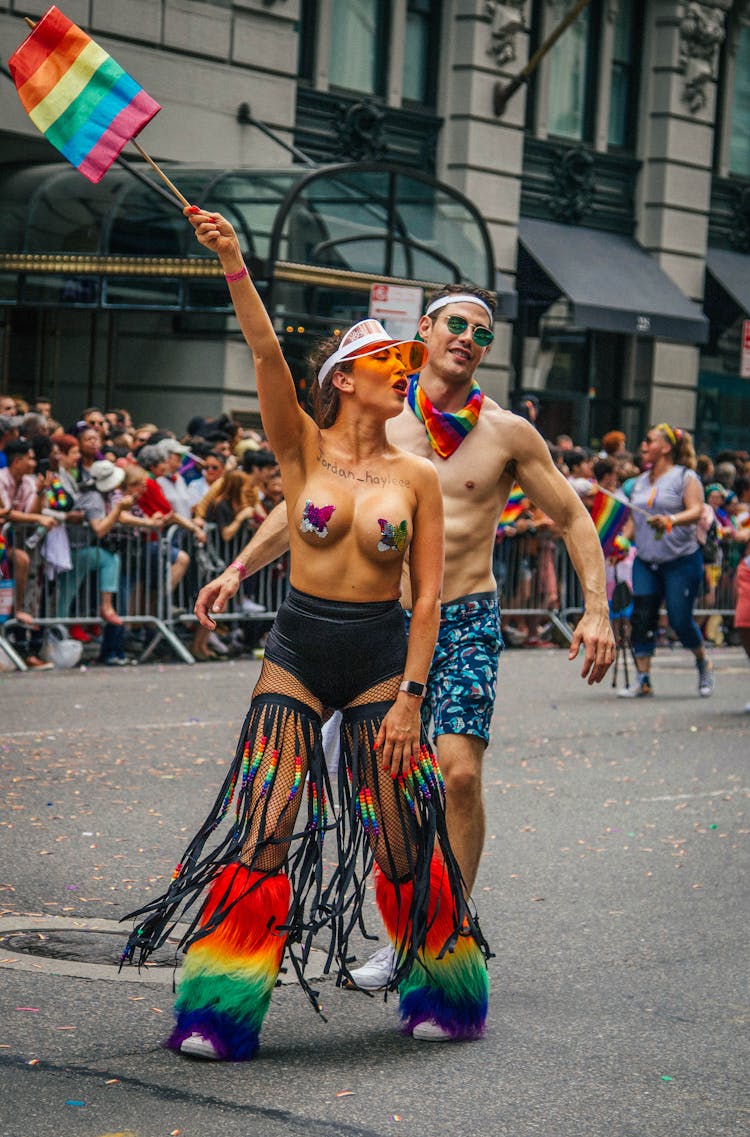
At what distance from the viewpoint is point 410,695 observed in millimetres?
4863

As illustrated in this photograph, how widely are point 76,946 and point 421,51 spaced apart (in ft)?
65.5

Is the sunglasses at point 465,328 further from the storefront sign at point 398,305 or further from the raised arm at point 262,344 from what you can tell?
the storefront sign at point 398,305

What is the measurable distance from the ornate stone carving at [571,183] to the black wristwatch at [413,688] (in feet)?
70.4

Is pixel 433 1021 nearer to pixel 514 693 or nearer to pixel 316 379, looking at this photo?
pixel 316 379

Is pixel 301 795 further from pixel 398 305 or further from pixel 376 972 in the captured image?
pixel 398 305

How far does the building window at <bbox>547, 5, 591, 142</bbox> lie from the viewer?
25922mm

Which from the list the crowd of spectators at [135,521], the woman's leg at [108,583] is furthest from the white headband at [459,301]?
the woman's leg at [108,583]

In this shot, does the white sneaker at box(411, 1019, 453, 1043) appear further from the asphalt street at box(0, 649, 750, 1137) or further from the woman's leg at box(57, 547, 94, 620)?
the woman's leg at box(57, 547, 94, 620)

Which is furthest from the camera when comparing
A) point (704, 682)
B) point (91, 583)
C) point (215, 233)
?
point (91, 583)

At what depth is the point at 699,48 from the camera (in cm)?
2705

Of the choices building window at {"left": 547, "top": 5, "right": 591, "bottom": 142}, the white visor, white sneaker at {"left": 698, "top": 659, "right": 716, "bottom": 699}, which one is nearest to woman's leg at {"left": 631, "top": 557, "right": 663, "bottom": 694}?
white sneaker at {"left": 698, "top": 659, "right": 716, "bottom": 699}

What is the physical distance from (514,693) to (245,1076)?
8807mm

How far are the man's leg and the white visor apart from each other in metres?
1.21

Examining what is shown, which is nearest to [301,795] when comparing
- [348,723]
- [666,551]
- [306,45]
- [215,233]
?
[348,723]
